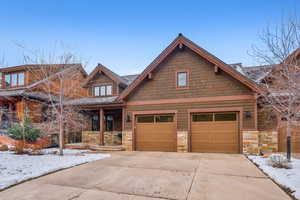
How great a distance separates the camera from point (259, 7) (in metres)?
10.2

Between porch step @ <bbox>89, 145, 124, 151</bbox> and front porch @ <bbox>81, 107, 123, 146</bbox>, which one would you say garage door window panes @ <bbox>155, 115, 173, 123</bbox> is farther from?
front porch @ <bbox>81, 107, 123, 146</bbox>

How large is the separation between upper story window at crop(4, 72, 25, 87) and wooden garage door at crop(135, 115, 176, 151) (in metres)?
12.3

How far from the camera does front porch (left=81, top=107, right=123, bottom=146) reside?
13.4 meters

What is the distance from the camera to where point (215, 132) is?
380 inches

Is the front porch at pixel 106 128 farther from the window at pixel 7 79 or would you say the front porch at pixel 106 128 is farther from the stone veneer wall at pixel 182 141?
the window at pixel 7 79

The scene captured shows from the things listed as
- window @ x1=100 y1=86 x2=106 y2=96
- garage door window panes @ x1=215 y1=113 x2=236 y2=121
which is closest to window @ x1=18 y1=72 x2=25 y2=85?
window @ x1=100 y1=86 x2=106 y2=96

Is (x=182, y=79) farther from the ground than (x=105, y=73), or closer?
closer

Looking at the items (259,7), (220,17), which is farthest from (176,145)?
(220,17)

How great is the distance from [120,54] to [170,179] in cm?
1921

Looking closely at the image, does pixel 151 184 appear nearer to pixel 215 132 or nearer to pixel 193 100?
pixel 215 132

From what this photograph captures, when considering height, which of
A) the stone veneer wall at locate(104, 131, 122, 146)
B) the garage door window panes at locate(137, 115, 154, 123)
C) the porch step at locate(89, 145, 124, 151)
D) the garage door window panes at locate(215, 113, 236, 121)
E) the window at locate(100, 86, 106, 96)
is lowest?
the porch step at locate(89, 145, 124, 151)

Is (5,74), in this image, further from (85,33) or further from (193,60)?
(193,60)

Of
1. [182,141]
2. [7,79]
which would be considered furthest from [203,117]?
[7,79]

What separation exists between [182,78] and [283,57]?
17.0 ft
